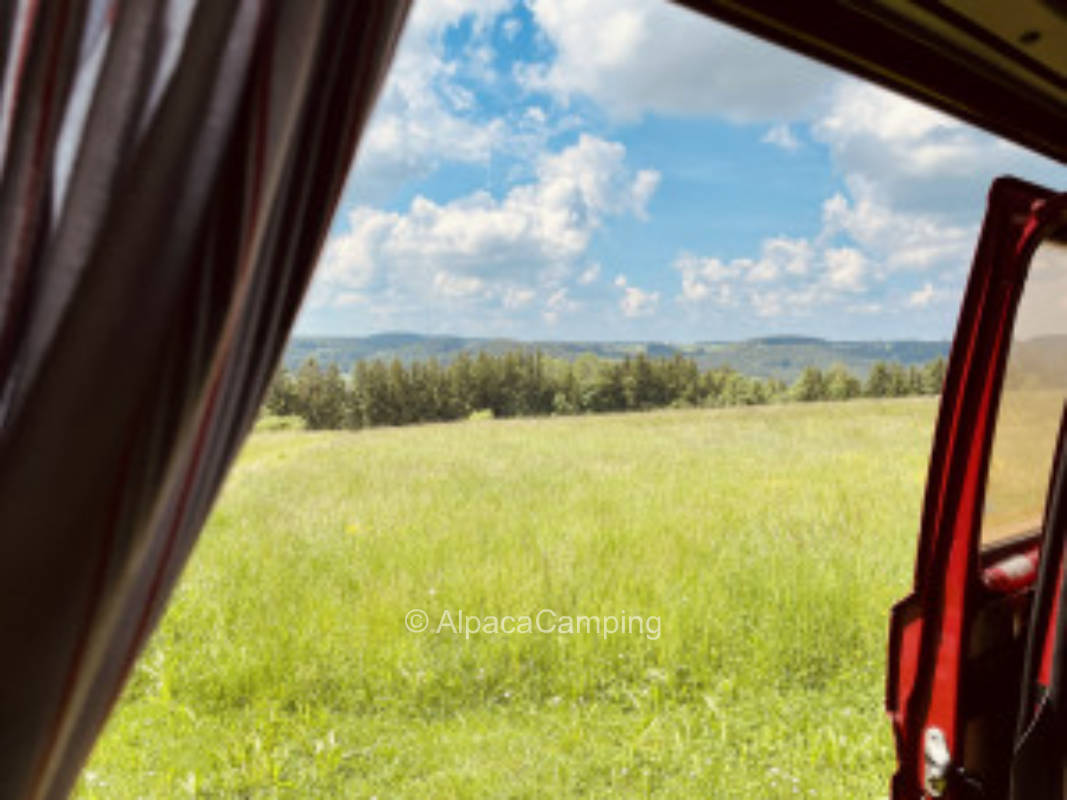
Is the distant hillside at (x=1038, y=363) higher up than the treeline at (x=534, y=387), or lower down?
higher up

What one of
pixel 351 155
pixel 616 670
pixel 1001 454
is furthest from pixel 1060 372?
pixel 616 670

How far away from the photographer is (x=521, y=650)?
340cm

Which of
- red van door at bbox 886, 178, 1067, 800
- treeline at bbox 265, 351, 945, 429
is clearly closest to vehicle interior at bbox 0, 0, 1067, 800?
treeline at bbox 265, 351, 945, 429

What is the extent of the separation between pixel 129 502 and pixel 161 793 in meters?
2.70

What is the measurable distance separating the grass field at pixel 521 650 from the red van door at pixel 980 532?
52.5 inches

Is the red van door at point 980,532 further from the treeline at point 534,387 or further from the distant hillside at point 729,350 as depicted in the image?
the distant hillside at point 729,350

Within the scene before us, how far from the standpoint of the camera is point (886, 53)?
1417 millimetres

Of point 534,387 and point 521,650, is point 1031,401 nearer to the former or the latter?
point 521,650

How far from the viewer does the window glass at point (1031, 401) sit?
1192mm

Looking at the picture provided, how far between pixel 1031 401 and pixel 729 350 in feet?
62.9

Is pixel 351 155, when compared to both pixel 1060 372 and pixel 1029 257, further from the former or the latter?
pixel 1060 372

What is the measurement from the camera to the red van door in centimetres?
113

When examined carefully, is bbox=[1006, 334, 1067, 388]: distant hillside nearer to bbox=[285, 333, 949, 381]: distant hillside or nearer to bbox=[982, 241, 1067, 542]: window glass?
bbox=[982, 241, 1067, 542]: window glass

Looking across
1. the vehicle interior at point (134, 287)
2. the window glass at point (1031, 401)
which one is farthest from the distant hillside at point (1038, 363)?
the vehicle interior at point (134, 287)
